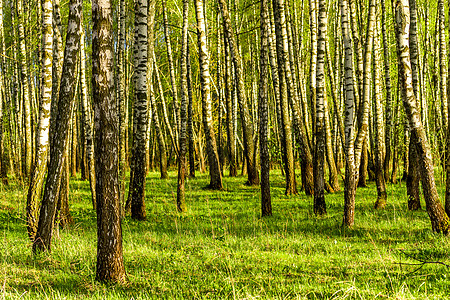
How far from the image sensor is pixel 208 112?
12.6 m

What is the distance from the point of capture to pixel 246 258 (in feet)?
19.2

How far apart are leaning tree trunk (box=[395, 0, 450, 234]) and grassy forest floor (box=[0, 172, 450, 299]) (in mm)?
347

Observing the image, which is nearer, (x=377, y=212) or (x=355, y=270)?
(x=355, y=270)

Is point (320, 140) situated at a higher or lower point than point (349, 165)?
higher

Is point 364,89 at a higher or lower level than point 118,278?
higher

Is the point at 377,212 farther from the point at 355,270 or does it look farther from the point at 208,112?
the point at 208,112

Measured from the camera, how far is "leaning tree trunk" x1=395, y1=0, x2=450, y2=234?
6.57 meters

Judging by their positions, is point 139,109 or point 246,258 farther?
point 139,109

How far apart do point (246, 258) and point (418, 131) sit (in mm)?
3484

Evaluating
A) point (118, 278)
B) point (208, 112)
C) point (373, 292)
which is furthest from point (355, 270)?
point (208, 112)

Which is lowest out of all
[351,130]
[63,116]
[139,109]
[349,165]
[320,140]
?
[349,165]

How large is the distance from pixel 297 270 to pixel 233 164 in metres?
12.3

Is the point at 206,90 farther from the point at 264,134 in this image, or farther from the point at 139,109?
the point at 264,134

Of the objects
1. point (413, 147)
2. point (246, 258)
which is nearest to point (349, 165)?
point (413, 147)
